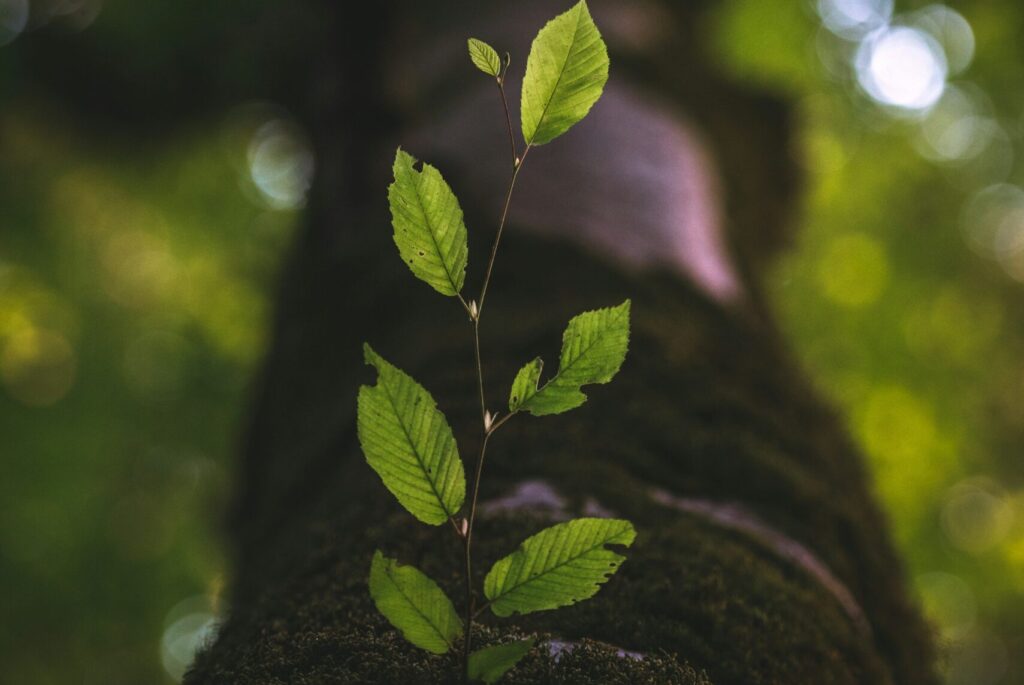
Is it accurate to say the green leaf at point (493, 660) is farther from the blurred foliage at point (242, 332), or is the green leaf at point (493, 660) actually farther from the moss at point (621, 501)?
the blurred foliage at point (242, 332)

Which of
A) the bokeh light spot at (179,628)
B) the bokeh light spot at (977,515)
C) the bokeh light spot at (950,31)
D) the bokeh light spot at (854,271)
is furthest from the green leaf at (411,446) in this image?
the bokeh light spot at (977,515)

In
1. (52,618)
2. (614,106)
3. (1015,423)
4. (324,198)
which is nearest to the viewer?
(614,106)

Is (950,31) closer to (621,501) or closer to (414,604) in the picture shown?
(621,501)

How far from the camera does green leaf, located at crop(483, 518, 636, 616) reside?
59 centimetres

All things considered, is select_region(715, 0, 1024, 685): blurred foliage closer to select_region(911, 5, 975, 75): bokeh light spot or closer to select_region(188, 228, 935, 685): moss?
select_region(911, 5, 975, 75): bokeh light spot

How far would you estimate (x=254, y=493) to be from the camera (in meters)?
1.91

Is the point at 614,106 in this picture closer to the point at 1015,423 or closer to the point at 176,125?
the point at 176,125

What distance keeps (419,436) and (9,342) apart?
21.6 feet

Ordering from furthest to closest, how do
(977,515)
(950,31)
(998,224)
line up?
(977,515), (998,224), (950,31)

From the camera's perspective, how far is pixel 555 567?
0.60 metres

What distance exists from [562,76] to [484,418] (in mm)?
281

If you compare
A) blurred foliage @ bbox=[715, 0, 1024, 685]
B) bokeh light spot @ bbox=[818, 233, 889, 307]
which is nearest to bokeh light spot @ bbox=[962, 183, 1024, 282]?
blurred foliage @ bbox=[715, 0, 1024, 685]

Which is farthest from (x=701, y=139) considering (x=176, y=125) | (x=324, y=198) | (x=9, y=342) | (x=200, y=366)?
(x=9, y=342)

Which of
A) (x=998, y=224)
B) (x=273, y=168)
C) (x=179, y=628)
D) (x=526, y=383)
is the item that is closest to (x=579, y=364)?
(x=526, y=383)
